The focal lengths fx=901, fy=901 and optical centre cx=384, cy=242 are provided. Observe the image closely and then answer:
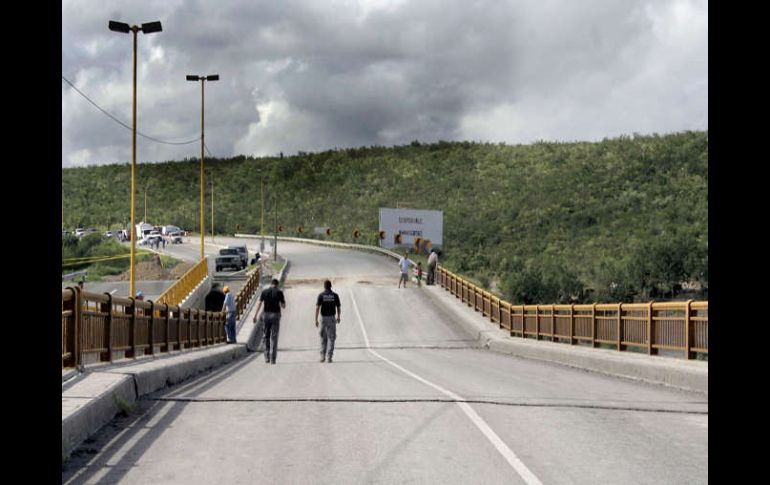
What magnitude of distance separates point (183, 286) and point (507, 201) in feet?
268

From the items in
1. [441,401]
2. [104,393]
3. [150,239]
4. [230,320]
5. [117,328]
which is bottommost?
[230,320]

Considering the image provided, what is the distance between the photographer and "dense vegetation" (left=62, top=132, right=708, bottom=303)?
57.3 metres

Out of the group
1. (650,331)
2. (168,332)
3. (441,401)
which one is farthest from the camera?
(168,332)

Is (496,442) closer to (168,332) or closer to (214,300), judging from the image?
(168,332)

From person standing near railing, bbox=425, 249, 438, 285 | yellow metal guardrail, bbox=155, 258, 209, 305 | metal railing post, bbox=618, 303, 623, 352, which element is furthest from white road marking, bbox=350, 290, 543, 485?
person standing near railing, bbox=425, 249, 438, 285

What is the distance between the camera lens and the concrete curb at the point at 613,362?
15.5 m

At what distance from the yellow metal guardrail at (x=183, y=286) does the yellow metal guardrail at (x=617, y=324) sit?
1333 cm

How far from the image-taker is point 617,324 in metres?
22.4

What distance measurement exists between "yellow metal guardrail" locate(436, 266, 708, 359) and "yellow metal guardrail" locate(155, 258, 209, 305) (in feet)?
43.7

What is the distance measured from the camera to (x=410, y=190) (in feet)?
455

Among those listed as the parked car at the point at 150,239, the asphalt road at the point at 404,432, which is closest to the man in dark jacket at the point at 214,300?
the asphalt road at the point at 404,432

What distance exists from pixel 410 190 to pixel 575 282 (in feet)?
275

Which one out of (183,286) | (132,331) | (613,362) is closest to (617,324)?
(613,362)
